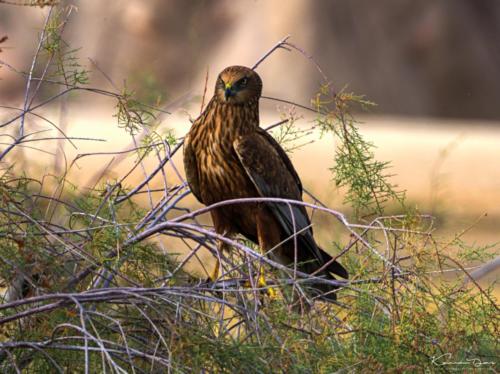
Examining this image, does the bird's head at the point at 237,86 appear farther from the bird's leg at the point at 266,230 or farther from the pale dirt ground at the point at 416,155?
the pale dirt ground at the point at 416,155

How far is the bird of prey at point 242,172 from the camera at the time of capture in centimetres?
333

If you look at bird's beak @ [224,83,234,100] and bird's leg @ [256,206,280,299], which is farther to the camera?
bird's beak @ [224,83,234,100]

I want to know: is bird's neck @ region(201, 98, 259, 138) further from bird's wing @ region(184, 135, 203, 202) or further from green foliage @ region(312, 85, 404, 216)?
green foliage @ region(312, 85, 404, 216)

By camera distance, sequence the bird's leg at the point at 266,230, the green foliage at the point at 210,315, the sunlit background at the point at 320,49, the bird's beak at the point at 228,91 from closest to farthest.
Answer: the green foliage at the point at 210,315 < the bird's leg at the point at 266,230 < the bird's beak at the point at 228,91 < the sunlit background at the point at 320,49

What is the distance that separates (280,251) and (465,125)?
8741mm

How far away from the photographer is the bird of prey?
3326mm

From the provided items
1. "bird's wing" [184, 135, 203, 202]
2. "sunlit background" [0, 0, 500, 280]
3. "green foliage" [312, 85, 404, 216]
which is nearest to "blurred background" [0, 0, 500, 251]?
"sunlit background" [0, 0, 500, 280]

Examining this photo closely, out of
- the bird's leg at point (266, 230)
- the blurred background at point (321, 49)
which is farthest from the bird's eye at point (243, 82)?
the blurred background at point (321, 49)

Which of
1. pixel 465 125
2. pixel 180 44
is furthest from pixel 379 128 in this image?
pixel 180 44

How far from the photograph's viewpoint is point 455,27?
1182cm

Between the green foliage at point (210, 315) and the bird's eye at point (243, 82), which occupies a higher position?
the bird's eye at point (243, 82)

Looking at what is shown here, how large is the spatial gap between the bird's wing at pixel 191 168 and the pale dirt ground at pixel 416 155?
11.5 feet

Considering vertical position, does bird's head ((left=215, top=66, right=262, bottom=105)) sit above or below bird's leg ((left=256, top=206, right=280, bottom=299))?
above

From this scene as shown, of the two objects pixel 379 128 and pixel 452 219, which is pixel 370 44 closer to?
pixel 379 128
